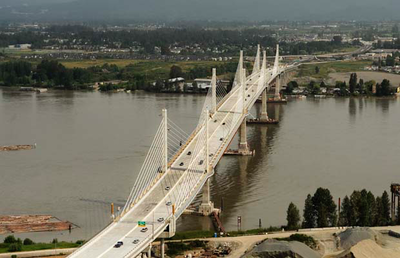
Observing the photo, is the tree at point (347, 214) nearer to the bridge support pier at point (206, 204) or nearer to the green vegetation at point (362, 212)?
the green vegetation at point (362, 212)

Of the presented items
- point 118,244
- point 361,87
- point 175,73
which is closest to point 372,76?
point 361,87

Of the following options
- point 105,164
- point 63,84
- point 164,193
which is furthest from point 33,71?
point 164,193

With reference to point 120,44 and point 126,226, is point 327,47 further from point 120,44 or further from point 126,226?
point 126,226

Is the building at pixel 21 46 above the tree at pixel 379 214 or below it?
above

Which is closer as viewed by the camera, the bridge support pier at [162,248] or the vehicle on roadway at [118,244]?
the vehicle on roadway at [118,244]

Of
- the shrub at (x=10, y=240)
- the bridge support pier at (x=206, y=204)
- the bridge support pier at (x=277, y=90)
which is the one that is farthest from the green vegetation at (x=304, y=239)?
the bridge support pier at (x=277, y=90)
